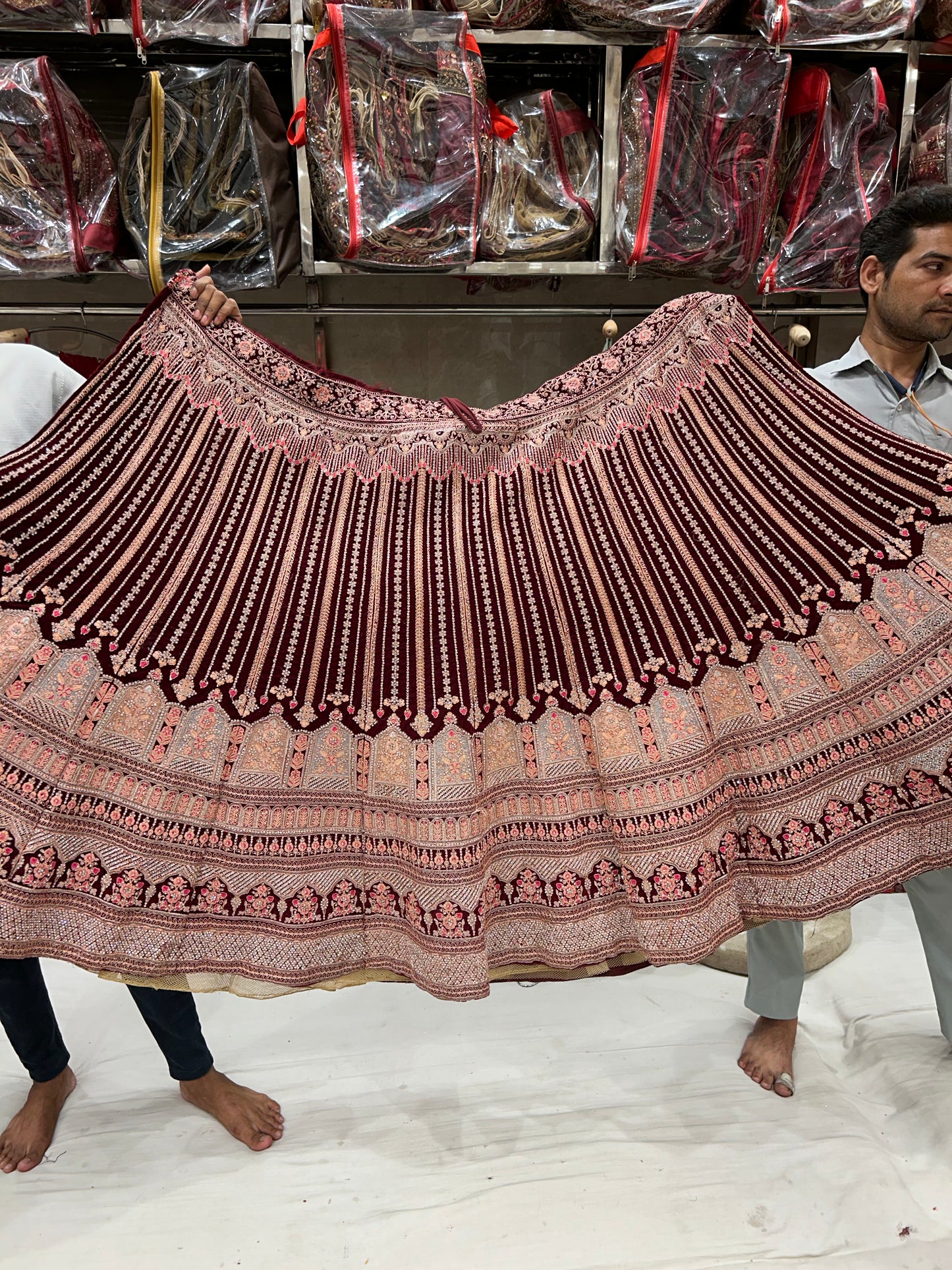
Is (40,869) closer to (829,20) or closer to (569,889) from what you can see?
(569,889)

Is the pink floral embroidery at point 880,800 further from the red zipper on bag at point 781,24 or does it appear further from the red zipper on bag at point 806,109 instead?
the red zipper on bag at point 781,24

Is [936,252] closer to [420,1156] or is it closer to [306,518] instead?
[306,518]

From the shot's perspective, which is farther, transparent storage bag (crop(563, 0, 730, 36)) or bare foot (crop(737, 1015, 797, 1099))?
transparent storage bag (crop(563, 0, 730, 36))

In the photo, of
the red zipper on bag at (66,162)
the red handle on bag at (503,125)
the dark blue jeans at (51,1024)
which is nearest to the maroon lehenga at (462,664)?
the dark blue jeans at (51,1024)

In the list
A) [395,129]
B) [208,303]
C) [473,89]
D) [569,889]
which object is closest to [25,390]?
[208,303]

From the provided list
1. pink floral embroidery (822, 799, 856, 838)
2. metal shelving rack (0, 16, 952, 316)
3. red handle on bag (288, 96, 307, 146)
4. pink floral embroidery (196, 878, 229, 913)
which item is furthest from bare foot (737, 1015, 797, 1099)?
red handle on bag (288, 96, 307, 146)

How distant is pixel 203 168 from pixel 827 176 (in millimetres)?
1330

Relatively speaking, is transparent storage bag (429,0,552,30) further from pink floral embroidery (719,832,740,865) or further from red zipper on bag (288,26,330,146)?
pink floral embroidery (719,832,740,865)

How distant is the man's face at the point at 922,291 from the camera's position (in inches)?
49.9

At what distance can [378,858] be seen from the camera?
105cm

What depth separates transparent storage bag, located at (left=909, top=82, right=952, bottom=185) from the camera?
1.67m

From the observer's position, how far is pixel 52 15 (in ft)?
4.81

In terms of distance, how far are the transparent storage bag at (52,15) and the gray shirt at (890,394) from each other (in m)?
1.52

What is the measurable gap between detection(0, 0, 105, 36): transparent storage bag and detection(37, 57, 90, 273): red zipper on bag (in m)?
0.08
